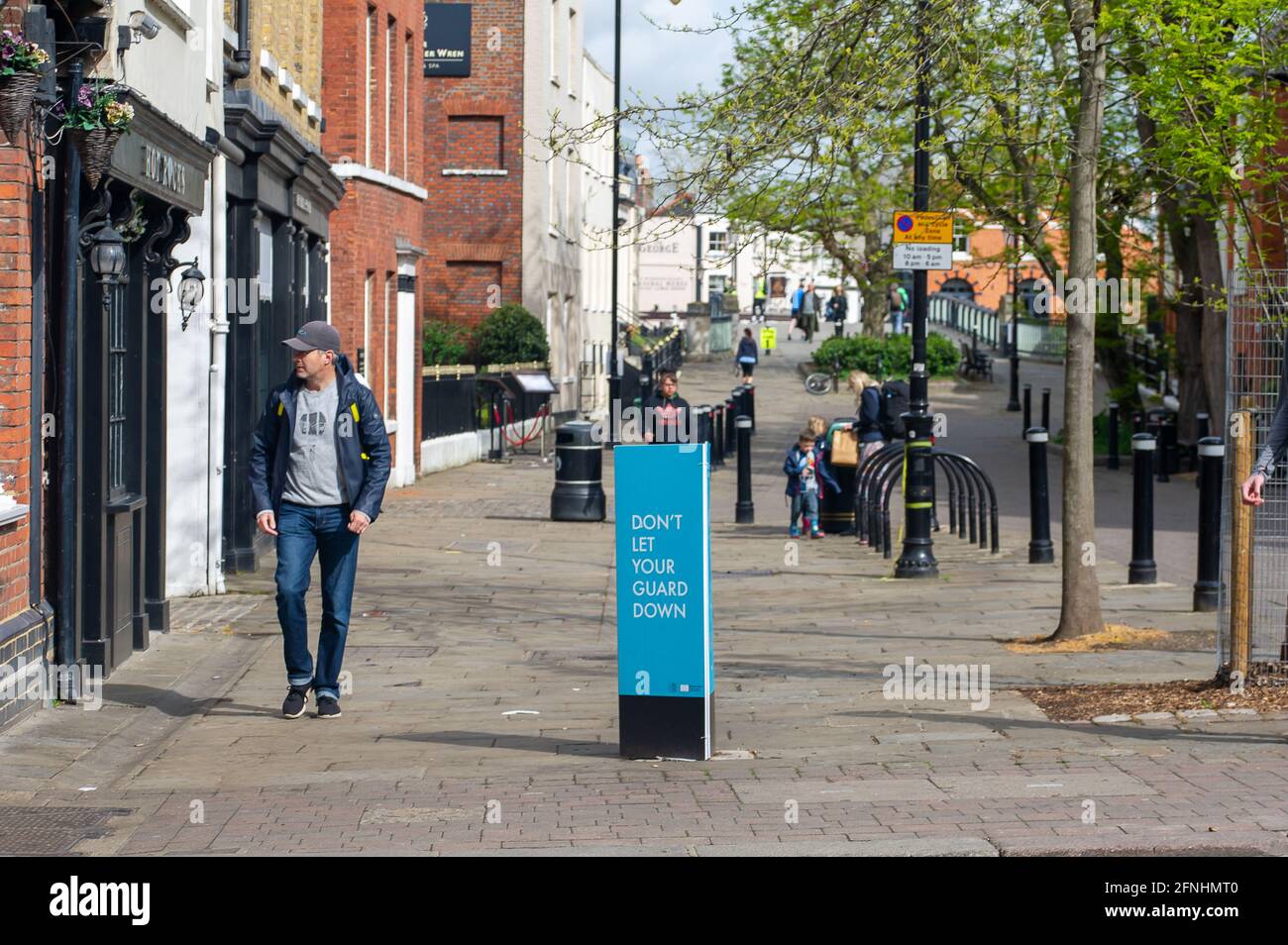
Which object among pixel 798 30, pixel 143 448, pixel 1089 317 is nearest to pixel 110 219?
pixel 143 448

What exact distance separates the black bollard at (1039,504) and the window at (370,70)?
11266 millimetres

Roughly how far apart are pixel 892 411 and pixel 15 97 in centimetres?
1271

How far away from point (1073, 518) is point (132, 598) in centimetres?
585

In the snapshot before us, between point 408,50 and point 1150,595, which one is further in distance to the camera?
point 408,50

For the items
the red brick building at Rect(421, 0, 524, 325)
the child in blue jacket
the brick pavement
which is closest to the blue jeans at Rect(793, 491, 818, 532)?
the child in blue jacket

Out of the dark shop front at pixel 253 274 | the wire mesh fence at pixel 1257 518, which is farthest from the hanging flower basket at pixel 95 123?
the dark shop front at pixel 253 274

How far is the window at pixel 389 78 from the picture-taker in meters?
25.6

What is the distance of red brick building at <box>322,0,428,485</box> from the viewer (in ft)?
77.4

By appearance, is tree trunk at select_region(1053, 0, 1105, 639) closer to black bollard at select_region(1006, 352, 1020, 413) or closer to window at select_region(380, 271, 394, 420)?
window at select_region(380, 271, 394, 420)

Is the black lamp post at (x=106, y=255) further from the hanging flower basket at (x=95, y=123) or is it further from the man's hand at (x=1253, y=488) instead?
the man's hand at (x=1253, y=488)

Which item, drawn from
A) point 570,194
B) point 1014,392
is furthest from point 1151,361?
point 570,194

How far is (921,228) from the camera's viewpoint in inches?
618

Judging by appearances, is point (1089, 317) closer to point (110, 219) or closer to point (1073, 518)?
point (1073, 518)

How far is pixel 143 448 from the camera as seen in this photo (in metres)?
11.7
